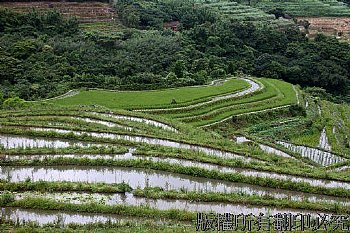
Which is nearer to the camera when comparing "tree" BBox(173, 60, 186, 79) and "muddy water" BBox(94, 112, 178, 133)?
"muddy water" BBox(94, 112, 178, 133)

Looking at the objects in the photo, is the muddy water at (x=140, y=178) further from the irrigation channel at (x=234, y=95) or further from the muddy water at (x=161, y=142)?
the irrigation channel at (x=234, y=95)

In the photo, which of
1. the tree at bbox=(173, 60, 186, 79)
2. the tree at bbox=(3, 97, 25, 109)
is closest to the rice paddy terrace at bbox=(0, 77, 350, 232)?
the tree at bbox=(3, 97, 25, 109)

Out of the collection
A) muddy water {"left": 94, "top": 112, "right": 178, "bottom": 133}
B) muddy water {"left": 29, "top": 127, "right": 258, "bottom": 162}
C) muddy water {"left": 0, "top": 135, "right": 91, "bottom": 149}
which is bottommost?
muddy water {"left": 94, "top": 112, "right": 178, "bottom": 133}

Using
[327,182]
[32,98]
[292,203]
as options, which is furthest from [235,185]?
[32,98]

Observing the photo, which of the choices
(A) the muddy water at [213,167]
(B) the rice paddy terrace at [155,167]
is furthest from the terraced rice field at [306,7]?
(A) the muddy water at [213,167]

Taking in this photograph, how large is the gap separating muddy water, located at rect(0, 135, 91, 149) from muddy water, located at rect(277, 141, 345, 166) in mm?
10644

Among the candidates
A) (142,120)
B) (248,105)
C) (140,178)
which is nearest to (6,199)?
(140,178)

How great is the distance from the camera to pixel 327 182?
1683 cm

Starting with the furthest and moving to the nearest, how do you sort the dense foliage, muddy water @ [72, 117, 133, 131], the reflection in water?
the dense foliage → the reflection in water → muddy water @ [72, 117, 133, 131]

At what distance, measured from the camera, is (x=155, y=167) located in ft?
56.0

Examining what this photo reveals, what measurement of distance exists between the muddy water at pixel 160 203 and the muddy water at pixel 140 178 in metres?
1.05

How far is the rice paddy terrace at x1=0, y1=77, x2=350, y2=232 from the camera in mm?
13758

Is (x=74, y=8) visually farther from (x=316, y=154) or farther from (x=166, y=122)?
(x=316, y=154)

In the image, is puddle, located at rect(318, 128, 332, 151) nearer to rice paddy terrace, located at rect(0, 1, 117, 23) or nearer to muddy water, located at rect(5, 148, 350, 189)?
muddy water, located at rect(5, 148, 350, 189)
